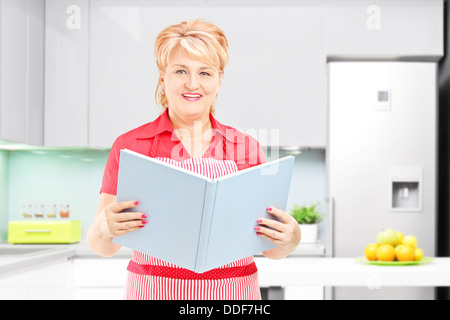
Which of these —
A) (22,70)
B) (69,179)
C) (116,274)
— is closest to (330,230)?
(116,274)

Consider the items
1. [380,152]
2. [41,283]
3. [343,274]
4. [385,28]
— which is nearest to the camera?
[343,274]

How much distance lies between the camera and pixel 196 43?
0.89 m

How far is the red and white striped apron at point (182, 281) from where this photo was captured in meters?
0.93

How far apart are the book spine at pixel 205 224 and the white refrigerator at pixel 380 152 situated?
5.75 feet

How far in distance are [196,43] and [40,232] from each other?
194 centimetres

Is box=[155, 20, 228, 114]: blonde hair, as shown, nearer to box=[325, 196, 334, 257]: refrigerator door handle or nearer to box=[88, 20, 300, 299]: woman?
box=[88, 20, 300, 299]: woman

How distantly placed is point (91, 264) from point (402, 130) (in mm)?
1588

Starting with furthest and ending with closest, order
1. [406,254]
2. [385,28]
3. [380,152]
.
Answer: [385,28] < [380,152] < [406,254]

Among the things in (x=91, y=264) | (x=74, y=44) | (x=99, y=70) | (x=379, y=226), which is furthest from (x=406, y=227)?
(x=74, y=44)

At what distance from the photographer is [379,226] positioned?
2469 millimetres

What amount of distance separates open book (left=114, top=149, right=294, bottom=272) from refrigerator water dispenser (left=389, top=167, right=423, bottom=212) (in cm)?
177

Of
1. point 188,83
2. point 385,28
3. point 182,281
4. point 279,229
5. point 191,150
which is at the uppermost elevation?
point 385,28

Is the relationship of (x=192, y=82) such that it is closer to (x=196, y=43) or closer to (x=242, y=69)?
(x=196, y=43)

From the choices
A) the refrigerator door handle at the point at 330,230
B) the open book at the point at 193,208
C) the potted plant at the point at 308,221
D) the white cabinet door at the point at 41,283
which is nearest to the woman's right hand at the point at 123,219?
the open book at the point at 193,208
